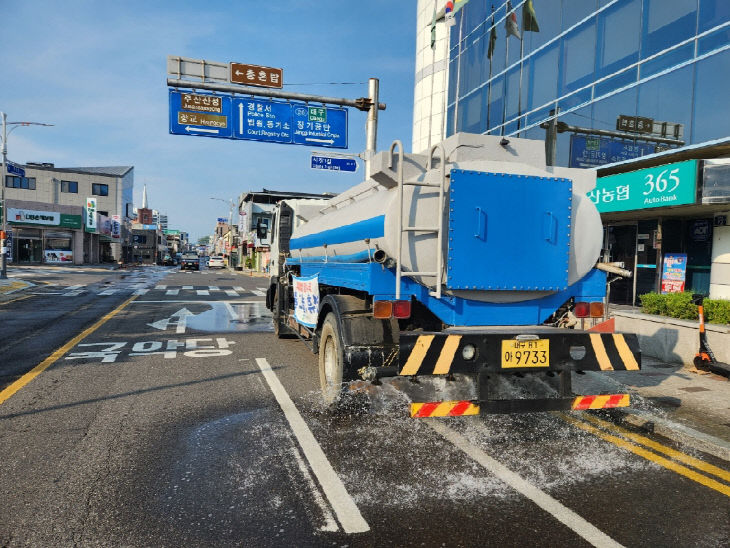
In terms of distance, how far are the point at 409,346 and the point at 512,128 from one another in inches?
676

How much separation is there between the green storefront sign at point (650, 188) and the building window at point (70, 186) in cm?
7257

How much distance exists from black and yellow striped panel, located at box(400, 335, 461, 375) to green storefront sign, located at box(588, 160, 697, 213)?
8615mm

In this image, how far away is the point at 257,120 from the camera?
16.0 meters

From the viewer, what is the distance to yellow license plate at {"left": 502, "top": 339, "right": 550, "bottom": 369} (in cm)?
430

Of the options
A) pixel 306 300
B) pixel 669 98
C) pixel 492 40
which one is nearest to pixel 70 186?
pixel 492 40

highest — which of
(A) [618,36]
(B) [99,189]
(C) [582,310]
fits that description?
(B) [99,189]

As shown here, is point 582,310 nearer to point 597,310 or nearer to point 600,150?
point 597,310

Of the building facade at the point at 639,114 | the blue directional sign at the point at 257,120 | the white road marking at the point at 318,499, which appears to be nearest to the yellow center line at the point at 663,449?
the white road marking at the point at 318,499

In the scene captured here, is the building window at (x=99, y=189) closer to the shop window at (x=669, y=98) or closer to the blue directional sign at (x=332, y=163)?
the blue directional sign at (x=332, y=163)

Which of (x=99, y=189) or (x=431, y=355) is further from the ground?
(x=99, y=189)

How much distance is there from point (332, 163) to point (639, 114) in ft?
33.2

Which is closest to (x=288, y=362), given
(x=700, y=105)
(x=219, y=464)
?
(x=219, y=464)

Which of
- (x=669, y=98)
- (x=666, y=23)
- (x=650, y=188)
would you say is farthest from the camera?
(x=666, y=23)

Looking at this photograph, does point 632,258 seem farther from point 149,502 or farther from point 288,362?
point 149,502
